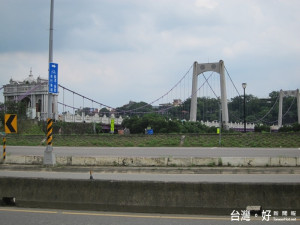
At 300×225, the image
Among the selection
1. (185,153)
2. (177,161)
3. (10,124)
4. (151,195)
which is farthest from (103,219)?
(185,153)

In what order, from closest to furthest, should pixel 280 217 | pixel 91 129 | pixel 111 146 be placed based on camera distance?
1. pixel 280 217
2. pixel 111 146
3. pixel 91 129

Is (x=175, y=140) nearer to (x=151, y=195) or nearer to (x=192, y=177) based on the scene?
(x=192, y=177)

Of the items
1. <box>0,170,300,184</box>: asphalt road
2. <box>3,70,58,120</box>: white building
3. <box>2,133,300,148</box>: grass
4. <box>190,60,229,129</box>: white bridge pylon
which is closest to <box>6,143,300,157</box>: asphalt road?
<box>2,133,300,148</box>: grass

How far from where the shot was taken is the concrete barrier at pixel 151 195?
7859 millimetres

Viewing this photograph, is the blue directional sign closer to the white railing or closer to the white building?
the white railing

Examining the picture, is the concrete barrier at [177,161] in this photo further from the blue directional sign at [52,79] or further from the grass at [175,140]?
the grass at [175,140]

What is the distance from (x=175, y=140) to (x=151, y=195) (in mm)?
23607

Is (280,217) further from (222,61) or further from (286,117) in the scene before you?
(286,117)

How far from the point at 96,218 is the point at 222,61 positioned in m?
60.7

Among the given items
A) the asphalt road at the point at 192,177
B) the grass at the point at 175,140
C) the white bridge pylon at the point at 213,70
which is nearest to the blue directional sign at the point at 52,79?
the asphalt road at the point at 192,177

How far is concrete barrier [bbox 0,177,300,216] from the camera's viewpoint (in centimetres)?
786

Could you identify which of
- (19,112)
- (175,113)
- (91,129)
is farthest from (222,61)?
(175,113)

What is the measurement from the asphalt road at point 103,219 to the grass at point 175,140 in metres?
22.8

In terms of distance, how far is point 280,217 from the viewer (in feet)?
25.2
